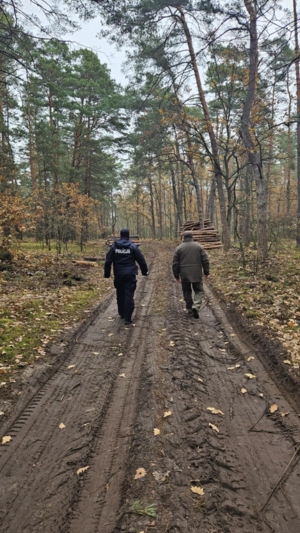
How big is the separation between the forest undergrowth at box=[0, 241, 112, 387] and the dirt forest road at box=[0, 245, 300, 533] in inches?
30.0

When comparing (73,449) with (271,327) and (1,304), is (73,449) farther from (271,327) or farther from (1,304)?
(1,304)

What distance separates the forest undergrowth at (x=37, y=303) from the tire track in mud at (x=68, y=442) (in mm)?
754

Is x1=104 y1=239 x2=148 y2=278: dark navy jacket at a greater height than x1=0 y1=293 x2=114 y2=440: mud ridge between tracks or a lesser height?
greater

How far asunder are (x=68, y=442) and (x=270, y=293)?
20.6 feet

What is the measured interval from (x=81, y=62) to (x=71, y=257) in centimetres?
1483

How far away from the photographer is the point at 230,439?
287 cm

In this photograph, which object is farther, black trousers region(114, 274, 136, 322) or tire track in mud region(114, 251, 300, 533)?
black trousers region(114, 274, 136, 322)

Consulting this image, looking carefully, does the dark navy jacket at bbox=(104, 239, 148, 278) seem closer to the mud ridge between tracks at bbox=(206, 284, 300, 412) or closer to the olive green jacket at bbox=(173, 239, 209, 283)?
the olive green jacket at bbox=(173, 239, 209, 283)

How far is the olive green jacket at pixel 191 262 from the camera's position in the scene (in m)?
6.68

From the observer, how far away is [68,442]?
285cm

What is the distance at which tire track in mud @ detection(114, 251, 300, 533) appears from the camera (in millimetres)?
2057

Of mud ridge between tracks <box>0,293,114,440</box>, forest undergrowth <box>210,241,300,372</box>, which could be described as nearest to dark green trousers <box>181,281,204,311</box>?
forest undergrowth <box>210,241,300,372</box>

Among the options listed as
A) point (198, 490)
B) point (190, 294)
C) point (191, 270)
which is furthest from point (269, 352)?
point (198, 490)

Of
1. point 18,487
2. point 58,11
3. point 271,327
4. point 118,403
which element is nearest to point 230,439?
point 118,403
